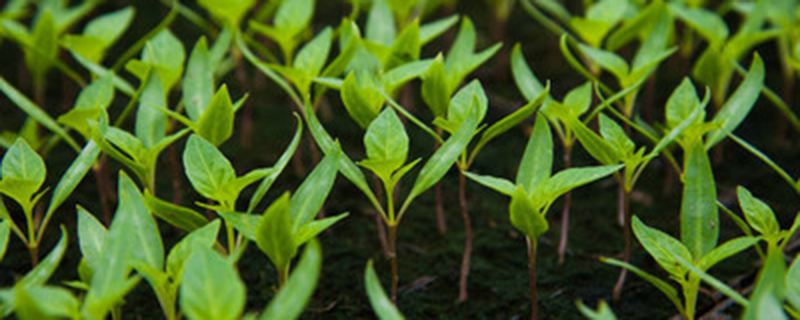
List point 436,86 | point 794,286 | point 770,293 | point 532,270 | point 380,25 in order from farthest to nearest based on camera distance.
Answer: point 380,25, point 436,86, point 532,270, point 794,286, point 770,293

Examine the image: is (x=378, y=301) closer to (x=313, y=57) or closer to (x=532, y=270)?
(x=532, y=270)

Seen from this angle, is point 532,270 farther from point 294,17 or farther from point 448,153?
point 294,17

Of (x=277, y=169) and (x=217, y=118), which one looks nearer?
(x=277, y=169)

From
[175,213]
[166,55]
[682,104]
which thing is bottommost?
[682,104]

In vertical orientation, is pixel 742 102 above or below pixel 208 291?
below

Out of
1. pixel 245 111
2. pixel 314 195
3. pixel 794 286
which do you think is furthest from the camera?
pixel 245 111

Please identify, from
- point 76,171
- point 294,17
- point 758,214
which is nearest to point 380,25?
point 294,17

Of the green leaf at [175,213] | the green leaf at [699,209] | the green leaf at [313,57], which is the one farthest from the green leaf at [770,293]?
the green leaf at [313,57]
